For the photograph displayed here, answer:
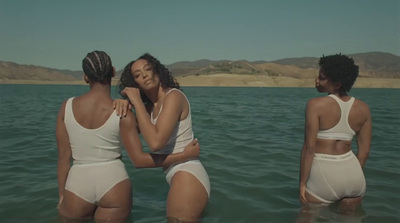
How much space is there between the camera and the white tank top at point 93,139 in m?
3.52

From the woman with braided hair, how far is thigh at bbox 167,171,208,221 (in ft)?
0.75

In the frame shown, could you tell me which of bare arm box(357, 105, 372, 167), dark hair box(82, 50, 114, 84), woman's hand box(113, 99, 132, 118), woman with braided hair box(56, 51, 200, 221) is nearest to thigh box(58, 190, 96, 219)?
woman with braided hair box(56, 51, 200, 221)

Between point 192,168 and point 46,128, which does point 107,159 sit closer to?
point 192,168

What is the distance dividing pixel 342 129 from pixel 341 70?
79 centimetres

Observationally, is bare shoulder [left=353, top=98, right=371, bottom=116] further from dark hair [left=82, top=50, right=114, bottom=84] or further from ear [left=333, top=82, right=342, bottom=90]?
dark hair [left=82, top=50, right=114, bottom=84]

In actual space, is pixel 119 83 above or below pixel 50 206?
above

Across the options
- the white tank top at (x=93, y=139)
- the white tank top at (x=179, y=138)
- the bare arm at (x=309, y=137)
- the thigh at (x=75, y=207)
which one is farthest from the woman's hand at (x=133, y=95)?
the bare arm at (x=309, y=137)

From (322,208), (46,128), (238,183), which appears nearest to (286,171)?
(238,183)

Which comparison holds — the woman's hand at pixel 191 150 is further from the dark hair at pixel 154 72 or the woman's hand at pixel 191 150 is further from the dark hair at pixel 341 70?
the dark hair at pixel 341 70

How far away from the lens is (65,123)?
356 cm

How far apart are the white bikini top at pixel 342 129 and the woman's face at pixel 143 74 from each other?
7.75 feet

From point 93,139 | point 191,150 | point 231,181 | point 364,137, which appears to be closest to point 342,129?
point 364,137

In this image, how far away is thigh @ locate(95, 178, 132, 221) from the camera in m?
3.71

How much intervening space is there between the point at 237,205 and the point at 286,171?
2647 millimetres
